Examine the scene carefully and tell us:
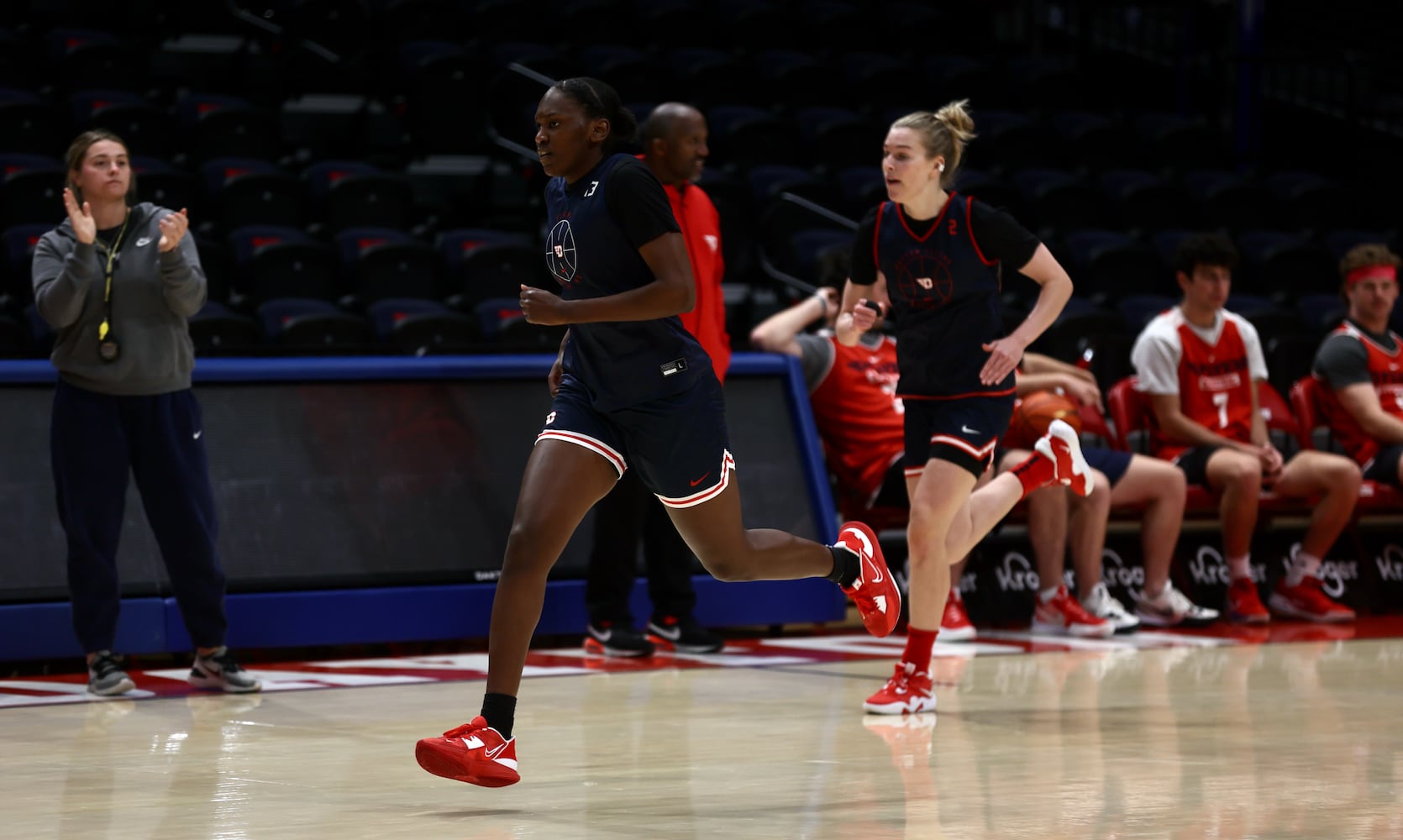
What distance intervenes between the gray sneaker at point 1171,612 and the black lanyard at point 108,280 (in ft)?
15.1

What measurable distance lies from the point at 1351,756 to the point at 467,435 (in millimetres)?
3609

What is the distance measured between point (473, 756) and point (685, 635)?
298 cm

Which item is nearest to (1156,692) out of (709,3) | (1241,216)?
(1241,216)

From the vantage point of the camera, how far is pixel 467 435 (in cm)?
694

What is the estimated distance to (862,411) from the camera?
25.0 feet

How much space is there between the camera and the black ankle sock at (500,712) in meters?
3.96

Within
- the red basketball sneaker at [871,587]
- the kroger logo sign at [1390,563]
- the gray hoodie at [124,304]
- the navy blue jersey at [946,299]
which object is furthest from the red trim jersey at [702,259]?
the kroger logo sign at [1390,563]

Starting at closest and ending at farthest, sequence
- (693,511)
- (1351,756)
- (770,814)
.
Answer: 1. (770,814)
2. (693,511)
3. (1351,756)

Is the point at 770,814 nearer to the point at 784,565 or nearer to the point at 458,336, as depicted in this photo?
the point at 784,565

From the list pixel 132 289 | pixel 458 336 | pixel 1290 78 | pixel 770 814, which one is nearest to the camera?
pixel 770 814

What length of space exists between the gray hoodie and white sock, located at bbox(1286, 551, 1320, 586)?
5.14 m

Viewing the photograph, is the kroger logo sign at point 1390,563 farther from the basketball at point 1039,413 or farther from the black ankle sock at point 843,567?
the black ankle sock at point 843,567

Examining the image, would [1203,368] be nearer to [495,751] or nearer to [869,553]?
[869,553]

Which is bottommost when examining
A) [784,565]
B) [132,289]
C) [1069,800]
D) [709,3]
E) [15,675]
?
[15,675]
